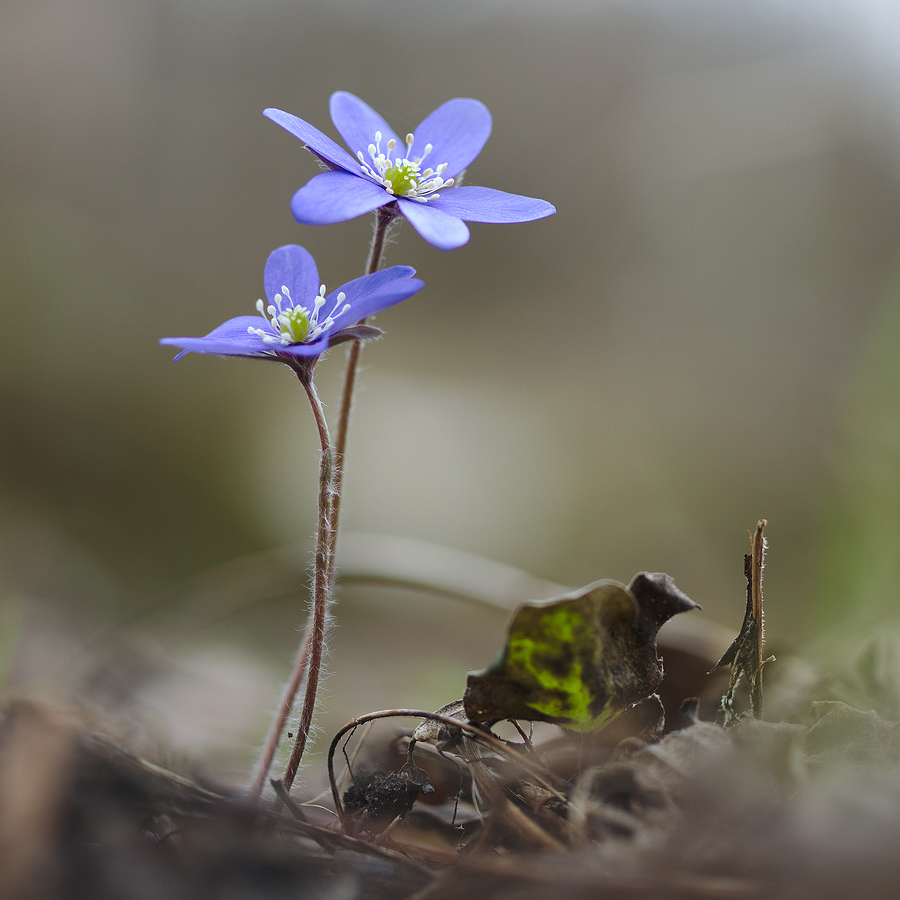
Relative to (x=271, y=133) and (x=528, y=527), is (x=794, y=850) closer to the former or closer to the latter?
(x=528, y=527)

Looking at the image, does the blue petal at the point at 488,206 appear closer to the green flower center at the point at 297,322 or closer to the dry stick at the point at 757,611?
the green flower center at the point at 297,322

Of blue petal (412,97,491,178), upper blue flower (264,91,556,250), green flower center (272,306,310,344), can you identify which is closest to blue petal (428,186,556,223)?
upper blue flower (264,91,556,250)

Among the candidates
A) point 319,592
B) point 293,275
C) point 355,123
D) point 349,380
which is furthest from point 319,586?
point 355,123

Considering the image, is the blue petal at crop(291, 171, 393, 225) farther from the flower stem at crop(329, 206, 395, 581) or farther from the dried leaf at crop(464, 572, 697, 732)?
the dried leaf at crop(464, 572, 697, 732)

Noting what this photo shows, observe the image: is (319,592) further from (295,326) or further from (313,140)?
(313,140)

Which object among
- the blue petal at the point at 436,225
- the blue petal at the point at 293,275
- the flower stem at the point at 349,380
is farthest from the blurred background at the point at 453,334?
the blue petal at the point at 436,225
